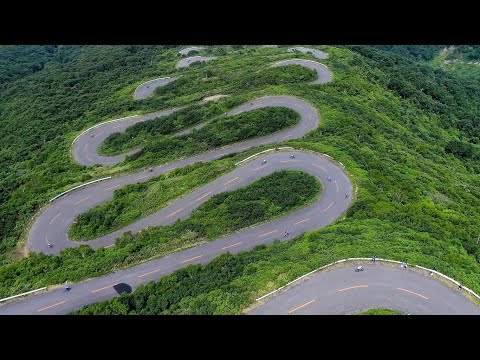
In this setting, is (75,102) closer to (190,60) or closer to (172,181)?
(190,60)

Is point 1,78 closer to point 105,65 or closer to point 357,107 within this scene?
point 105,65

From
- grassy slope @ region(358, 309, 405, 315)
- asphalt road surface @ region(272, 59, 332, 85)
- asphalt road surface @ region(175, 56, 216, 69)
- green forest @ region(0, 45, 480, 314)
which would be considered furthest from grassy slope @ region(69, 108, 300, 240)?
asphalt road surface @ region(175, 56, 216, 69)

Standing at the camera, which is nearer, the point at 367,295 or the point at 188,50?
the point at 367,295

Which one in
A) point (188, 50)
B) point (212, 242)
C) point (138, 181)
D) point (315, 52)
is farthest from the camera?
point (188, 50)

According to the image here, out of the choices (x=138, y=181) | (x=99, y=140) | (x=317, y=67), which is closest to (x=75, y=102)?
(x=99, y=140)

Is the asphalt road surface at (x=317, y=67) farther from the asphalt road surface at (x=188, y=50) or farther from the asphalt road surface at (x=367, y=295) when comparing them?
the asphalt road surface at (x=367, y=295)

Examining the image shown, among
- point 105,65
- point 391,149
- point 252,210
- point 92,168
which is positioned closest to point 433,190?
point 391,149

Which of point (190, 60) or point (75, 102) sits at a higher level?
point (190, 60)

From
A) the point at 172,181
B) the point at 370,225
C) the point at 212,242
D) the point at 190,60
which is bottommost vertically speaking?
the point at 212,242

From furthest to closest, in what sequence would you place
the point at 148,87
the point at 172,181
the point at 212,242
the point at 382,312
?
the point at 148,87
the point at 172,181
the point at 212,242
the point at 382,312
